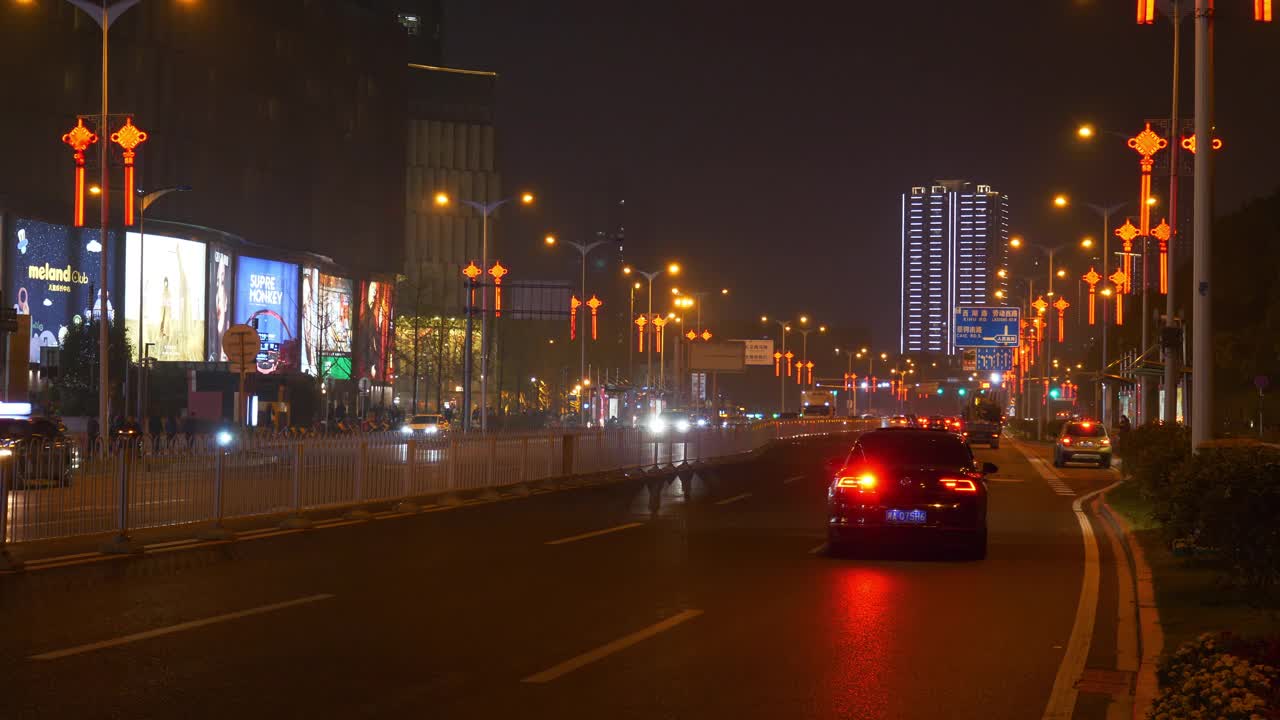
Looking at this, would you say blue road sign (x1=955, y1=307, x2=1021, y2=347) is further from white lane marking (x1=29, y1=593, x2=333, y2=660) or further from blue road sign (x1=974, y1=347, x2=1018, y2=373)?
white lane marking (x1=29, y1=593, x2=333, y2=660)

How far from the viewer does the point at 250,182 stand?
77.5 metres

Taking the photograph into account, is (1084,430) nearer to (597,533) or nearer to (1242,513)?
(597,533)

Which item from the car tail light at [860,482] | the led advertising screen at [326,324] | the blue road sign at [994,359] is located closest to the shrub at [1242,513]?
the car tail light at [860,482]

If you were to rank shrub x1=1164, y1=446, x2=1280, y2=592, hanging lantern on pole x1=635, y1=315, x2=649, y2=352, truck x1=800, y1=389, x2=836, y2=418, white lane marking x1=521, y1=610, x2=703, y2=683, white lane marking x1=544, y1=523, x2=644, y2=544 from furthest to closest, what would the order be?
truck x1=800, y1=389, x2=836, y2=418 < hanging lantern on pole x1=635, y1=315, x2=649, y2=352 < white lane marking x1=544, y1=523, x2=644, y2=544 < shrub x1=1164, y1=446, x2=1280, y2=592 < white lane marking x1=521, y1=610, x2=703, y2=683

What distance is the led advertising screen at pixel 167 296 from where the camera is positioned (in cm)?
6600

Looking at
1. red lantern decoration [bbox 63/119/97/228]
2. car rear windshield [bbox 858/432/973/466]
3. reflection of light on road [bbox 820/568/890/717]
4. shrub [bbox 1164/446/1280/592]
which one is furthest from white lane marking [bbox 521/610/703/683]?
red lantern decoration [bbox 63/119/97/228]

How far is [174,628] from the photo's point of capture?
34.8ft

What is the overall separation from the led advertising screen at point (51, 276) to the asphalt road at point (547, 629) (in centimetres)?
4572

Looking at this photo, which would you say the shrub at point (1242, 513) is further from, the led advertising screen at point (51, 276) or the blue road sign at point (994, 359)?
the blue road sign at point (994, 359)

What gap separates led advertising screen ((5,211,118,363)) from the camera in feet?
192

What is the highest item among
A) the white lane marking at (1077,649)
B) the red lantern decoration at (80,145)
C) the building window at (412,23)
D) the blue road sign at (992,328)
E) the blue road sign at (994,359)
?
the building window at (412,23)

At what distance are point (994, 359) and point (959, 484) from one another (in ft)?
206

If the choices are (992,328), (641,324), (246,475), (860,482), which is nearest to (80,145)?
(246,475)

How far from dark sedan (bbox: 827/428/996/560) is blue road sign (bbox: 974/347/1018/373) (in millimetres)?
61994
